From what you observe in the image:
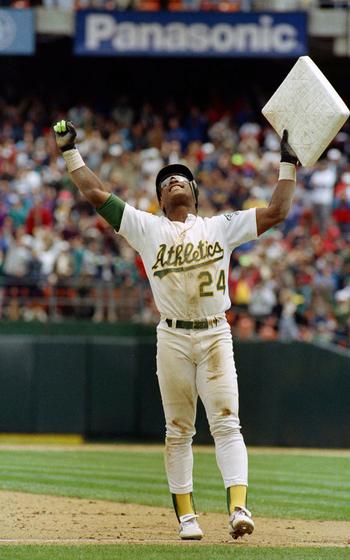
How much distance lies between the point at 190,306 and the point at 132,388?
1142 cm

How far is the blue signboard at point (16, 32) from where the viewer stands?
24234 mm

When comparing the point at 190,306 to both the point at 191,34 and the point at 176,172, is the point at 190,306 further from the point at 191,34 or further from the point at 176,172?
the point at 191,34

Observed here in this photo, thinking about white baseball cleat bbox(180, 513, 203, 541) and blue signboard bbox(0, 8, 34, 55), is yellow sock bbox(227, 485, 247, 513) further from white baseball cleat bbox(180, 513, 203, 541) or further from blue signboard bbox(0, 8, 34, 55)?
blue signboard bbox(0, 8, 34, 55)

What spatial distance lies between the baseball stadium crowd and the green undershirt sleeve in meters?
11.2

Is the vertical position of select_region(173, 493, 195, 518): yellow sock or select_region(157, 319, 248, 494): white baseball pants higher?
select_region(157, 319, 248, 494): white baseball pants

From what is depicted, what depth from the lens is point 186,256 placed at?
714 cm

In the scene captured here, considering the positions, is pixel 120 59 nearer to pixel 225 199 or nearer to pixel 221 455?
pixel 225 199

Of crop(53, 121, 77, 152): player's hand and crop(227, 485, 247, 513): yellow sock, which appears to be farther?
crop(53, 121, 77, 152): player's hand

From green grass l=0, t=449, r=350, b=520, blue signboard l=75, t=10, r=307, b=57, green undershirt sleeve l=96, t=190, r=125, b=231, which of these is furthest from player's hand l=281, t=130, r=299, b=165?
blue signboard l=75, t=10, r=307, b=57

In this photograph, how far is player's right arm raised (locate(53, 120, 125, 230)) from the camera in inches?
281

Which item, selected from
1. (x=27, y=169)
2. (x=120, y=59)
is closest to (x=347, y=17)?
(x=120, y=59)

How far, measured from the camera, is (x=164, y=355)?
7137mm

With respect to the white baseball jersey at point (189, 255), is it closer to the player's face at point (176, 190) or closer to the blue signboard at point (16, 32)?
the player's face at point (176, 190)

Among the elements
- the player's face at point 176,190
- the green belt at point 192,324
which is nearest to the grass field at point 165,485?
the green belt at point 192,324
